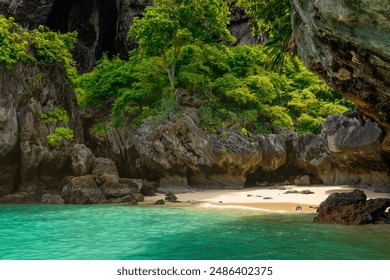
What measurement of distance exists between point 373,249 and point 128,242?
5.48m

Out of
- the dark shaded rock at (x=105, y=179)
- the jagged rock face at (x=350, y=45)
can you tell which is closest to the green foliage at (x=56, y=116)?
the dark shaded rock at (x=105, y=179)

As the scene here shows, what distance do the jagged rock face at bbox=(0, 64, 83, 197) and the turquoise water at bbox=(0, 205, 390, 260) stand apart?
6462 millimetres

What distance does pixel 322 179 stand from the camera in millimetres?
24188

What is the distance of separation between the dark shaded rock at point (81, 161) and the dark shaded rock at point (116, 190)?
1.88 m

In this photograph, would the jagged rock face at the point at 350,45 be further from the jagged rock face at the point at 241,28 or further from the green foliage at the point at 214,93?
the jagged rock face at the point at 241,28

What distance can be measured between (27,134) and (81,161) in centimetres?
310

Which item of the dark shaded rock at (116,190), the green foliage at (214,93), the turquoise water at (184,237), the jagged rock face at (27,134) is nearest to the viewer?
the turquoise water at (184,237)

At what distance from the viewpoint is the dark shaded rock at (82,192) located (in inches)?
763

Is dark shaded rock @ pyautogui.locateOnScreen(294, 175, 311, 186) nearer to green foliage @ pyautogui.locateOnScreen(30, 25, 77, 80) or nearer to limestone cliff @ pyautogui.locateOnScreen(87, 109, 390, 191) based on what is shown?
limestone cliff @ pyautogui.locateOnScreen(87, 109, 390, 191)

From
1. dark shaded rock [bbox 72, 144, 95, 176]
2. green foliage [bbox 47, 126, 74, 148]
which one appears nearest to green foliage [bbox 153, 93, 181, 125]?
dark shaded rock [bbox 72, 144, 95, 176]

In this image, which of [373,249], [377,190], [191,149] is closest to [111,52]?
[191,149]

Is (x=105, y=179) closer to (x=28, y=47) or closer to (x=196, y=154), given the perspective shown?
(x=196, y=154)

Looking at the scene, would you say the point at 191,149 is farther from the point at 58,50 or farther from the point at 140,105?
the point at 58,50

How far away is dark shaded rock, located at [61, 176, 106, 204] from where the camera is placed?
1939 cm
